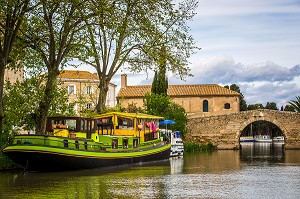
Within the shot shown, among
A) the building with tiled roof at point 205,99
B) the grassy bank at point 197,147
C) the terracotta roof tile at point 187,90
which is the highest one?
the terracotta roof tile at point 187,90

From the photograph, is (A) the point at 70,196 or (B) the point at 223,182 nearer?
(A) the point at 70,196

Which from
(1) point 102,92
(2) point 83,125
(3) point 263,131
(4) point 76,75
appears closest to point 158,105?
(4) point 76,75

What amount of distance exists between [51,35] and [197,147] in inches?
1214

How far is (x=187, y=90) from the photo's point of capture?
6731cm

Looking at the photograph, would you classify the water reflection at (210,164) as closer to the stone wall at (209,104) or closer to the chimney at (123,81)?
the stone wall at (209,104)

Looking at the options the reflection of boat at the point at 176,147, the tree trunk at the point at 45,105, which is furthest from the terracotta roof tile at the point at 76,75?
the tree trunk at the point at 45,105

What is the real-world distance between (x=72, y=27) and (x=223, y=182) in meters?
10.3

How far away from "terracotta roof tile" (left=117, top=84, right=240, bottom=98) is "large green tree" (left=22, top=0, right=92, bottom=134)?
3899 centimetres

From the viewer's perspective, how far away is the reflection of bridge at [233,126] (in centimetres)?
5566

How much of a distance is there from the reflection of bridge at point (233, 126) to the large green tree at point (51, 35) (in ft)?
101

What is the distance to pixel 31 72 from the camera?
28734 mm

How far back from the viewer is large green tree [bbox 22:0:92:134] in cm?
2472

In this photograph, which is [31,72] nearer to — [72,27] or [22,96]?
[22,96]

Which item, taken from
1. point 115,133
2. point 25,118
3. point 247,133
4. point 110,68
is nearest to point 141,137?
point 115,133
